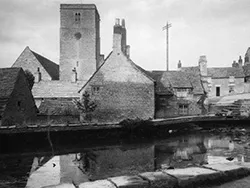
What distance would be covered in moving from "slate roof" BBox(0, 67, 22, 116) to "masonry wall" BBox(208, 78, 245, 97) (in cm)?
3292

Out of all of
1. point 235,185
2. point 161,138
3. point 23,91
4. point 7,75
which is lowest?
point 161,138

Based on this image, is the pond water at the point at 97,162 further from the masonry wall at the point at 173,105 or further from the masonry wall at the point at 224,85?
the masonry wall at the point at 224,85

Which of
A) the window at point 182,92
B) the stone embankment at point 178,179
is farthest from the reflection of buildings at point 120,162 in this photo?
the window at point 182,92

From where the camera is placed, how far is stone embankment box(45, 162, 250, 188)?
10.9ft

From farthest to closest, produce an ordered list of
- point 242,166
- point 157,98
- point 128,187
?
point 157,98 < point 242,166 < point 128,187

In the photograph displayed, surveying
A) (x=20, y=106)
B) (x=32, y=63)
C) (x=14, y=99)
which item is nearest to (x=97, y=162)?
(x=14, y=99)

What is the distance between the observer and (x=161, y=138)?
58.5ft

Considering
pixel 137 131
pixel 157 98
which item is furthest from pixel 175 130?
pixel 157 98

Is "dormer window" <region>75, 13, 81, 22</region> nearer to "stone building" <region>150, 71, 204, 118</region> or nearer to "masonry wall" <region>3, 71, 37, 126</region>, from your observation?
"stone building" <region>150, 71, 204, 118</region>

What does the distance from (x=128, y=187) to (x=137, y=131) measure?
1421 cm

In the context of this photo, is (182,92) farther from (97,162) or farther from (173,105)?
(97,162)

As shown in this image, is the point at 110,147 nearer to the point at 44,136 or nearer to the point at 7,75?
the point at 44,136

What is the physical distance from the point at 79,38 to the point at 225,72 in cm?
2881

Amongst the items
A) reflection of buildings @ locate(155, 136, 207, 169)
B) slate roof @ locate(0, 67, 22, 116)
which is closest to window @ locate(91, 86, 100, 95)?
slate roof @ locate(0, 67, 22, 116)
